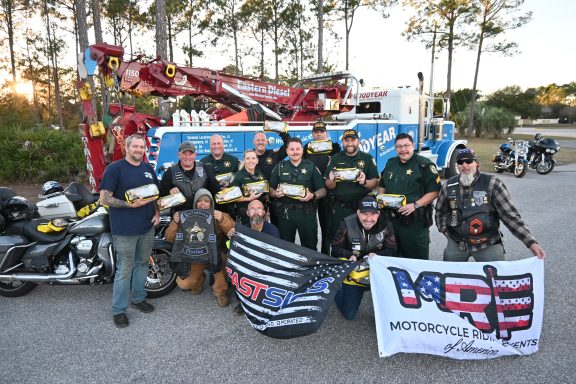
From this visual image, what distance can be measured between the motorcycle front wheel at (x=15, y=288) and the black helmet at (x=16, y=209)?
74 centimetres

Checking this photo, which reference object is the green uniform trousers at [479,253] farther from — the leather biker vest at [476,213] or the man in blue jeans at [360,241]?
the man in blue jeans at [360,241]

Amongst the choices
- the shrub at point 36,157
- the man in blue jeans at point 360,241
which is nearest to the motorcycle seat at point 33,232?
the man in blue jeans at point 360,241

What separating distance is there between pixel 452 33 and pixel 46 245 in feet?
99.1

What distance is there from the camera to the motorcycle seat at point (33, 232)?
4.20m

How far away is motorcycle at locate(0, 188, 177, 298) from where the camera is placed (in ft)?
13.4

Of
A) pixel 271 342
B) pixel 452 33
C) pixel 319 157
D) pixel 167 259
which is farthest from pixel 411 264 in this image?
pixel 452 33

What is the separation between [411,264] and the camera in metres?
3.27

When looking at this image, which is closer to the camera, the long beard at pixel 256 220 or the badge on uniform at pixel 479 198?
the badge on uniform at pixel 479 198

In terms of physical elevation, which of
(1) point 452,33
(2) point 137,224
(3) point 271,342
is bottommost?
(3) point 271,342

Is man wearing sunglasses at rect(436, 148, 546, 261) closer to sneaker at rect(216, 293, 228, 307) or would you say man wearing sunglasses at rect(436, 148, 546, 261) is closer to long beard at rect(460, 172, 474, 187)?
long beard at rect(460, 172, 474, 187)

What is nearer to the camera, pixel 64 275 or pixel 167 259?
pixel 64 275

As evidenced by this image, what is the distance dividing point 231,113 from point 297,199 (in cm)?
540

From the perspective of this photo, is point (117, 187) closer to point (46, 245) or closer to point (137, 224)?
point (137, 224)

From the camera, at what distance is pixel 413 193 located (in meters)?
4.19
